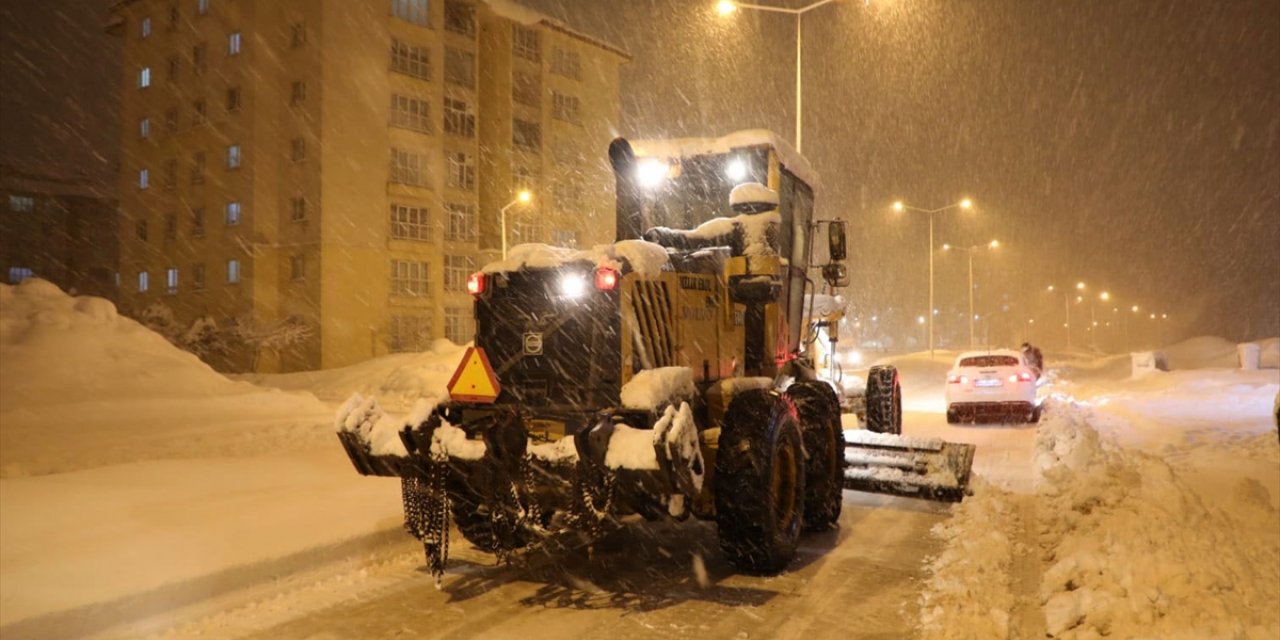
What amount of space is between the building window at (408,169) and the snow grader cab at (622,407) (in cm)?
3654

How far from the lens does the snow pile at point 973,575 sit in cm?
524

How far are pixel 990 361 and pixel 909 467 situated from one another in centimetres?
1060

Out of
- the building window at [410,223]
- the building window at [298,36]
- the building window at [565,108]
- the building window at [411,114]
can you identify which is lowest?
the building window at [410,223]

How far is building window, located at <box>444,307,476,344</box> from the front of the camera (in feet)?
147

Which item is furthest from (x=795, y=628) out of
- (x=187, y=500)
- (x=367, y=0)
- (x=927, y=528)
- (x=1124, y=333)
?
(x=1124, y=333)

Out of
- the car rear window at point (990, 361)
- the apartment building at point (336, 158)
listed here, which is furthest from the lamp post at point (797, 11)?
the apartment building at point (336, 158)

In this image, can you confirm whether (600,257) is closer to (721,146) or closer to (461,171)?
(721,146)

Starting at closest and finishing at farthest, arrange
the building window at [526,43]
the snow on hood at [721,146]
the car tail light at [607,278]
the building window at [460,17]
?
the car tail light at [607,278] < the snow on hood at [721,146] < the building window at [460,17] < the building window at [526,43]

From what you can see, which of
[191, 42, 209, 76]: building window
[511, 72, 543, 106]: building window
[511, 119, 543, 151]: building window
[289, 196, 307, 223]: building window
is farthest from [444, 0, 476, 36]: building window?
[191, 42, 209, 76]: building window

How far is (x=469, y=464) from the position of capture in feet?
19.2

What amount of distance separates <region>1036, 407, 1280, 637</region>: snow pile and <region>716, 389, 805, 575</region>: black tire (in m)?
1.78

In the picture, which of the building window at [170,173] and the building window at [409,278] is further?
the building window at [170,173]

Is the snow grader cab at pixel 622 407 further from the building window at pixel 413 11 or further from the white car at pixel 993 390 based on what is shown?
the building window at pixel 413 11

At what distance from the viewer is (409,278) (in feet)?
140
